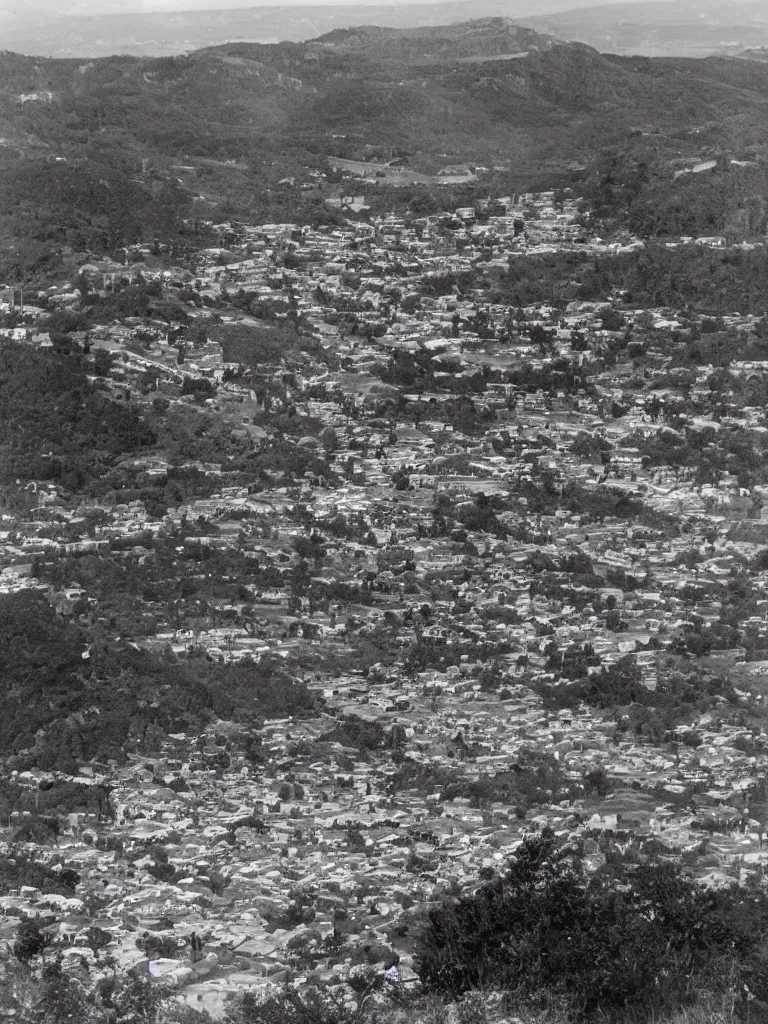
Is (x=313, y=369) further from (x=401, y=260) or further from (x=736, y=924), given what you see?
(x=736, y=924)

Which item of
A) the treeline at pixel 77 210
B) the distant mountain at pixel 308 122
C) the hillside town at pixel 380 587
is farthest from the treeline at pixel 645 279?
the treeline at pixel 77 210

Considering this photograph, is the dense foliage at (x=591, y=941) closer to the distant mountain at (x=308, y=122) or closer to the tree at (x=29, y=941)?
the tree at (x=29, y=941)

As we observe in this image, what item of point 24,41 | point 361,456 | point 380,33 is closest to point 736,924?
point 361,456

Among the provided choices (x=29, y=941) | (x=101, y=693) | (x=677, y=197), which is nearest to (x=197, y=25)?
(x=677, y=197)

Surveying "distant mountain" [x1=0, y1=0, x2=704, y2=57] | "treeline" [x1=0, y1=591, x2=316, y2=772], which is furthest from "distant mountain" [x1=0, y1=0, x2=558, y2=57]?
"treeline" [x1=0, y1=591, x2=316, y2=772]

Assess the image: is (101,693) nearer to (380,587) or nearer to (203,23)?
(380,587)
